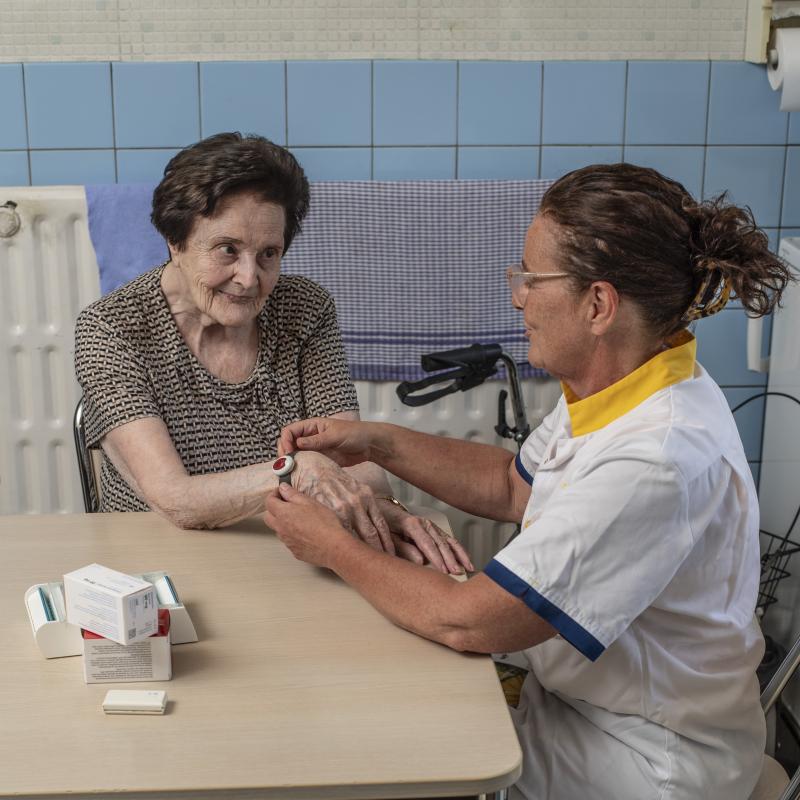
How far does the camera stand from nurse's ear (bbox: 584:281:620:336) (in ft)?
3.88

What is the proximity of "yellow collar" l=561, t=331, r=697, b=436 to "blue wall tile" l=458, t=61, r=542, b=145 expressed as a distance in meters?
1.28

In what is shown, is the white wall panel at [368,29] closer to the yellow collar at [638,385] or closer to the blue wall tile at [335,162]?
the blue wall tile at [335,162]

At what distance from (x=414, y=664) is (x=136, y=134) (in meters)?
1.64

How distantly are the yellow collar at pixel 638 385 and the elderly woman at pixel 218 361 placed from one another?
0.33 metres

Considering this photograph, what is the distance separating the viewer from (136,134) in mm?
2346

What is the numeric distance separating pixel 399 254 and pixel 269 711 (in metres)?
1.48

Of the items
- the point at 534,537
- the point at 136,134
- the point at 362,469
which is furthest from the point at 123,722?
the point at 136,134

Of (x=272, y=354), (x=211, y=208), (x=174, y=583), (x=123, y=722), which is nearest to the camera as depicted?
(x=123, y=722)

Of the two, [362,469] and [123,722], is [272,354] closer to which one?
[362,469]

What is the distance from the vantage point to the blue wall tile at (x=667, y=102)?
2385 mm

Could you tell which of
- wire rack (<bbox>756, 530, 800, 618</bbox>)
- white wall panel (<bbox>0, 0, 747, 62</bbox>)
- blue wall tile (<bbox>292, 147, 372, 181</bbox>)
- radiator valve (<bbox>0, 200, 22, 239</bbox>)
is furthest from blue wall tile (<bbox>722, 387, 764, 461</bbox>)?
radiator valve (<bbox>0, 200, 22, 239</bbox>)

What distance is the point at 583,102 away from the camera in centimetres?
239

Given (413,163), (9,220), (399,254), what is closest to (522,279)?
(399,254)

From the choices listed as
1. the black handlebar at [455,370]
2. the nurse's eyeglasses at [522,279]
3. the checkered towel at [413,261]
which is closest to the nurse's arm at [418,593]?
the nurse's eyeglasses at [522,279]
